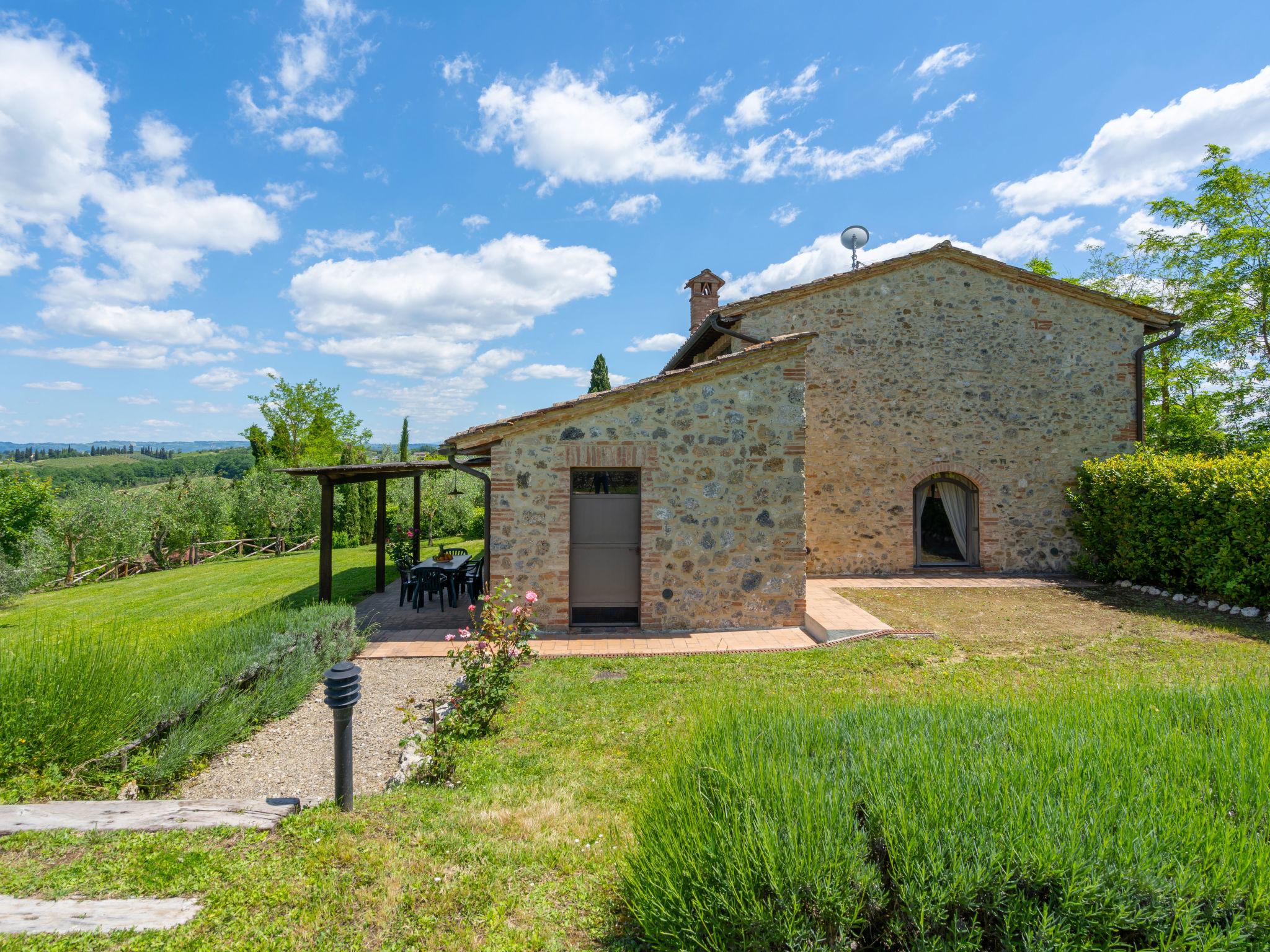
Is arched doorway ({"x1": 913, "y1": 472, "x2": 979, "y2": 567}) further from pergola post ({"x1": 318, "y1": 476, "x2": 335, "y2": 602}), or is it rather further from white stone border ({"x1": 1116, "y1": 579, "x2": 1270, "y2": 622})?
pergola post ({"x1": 318, "y1": 476, "x2": 335, "y2": 602})

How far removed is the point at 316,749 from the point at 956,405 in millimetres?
11960

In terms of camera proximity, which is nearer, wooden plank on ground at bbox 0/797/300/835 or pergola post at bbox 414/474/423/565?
wooden plank on ground at bbox 0/797/300/835

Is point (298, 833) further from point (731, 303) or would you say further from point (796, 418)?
point (731, 303)

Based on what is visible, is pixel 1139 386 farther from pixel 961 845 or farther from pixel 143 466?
pixel 143 466

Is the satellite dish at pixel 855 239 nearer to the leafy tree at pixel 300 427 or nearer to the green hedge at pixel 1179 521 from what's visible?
the green hedge at pixel 1179 521

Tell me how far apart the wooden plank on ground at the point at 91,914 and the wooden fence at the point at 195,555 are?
70.7ft

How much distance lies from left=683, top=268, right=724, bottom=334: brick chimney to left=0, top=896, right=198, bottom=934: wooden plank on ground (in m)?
13.4

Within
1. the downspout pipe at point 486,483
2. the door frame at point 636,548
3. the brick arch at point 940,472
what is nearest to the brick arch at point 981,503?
the brick arch at point 940,472

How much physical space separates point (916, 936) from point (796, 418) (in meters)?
6.38

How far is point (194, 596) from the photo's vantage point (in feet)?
40.5

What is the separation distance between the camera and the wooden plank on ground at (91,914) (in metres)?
2.38

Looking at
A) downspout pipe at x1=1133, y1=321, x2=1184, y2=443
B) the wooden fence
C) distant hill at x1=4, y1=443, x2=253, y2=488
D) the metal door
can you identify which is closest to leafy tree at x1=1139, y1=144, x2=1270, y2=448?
downspout pipe at x1=1133, y1=321, x2=1184, y2=443

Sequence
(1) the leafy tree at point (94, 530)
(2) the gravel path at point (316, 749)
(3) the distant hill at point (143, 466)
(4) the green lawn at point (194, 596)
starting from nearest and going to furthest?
1. (2) the gravel path at point (316, 749)
2. (4) the green lawn at point (194, 596)
3. (1) the leafy tree at point (94, 530)
4. (3) the distant hill at point (143, 466)

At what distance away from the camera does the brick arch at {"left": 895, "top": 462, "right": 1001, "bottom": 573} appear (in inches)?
457
